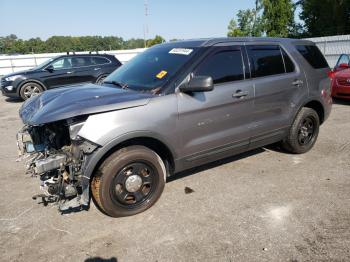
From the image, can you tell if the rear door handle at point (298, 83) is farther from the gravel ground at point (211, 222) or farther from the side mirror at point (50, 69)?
the side mirror at point (50, 69)

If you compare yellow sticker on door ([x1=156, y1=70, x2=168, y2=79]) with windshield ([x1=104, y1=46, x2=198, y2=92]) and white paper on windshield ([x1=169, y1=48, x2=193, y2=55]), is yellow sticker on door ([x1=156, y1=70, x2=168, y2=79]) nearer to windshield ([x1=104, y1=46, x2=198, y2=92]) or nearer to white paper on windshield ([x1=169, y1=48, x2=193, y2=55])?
windshield ([x1=104, y1=46, x2=198, y2=92])

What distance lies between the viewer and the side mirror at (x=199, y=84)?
3389mm

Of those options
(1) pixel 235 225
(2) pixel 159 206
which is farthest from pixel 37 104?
(1) pixel 235 225

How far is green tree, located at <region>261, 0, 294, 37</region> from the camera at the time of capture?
36.4 metres

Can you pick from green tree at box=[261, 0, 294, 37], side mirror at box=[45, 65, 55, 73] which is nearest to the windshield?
side mirror at box=[45, 65, 55, 73]

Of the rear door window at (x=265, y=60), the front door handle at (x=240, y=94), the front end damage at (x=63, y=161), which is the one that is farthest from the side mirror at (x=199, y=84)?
the front end damage at (x=63, y=161)

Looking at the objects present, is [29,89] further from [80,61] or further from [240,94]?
[240,94]

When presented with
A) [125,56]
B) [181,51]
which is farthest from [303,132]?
[125,56]

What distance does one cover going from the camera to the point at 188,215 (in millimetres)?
3436

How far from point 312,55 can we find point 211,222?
345 centimetres

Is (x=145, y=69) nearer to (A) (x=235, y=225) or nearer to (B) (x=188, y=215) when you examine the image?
(B) (x=188, y=215)

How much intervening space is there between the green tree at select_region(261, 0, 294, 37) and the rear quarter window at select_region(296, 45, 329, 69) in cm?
3418

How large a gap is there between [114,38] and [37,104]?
125 meters

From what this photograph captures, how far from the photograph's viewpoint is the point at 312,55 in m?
5.12
